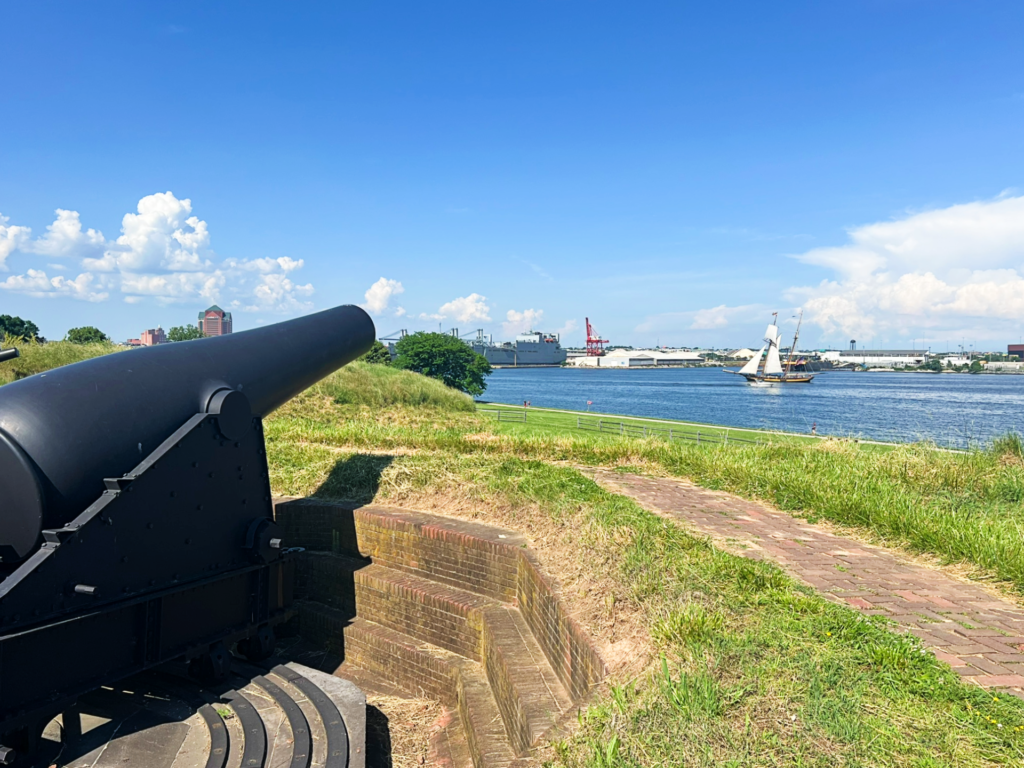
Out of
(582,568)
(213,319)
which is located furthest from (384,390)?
(213,319)

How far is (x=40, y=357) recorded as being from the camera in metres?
13.5

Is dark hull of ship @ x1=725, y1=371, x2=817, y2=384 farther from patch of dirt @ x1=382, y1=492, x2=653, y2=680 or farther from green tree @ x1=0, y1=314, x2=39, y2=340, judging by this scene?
patch of dirt @ x1=382, y1=492, x2=653, y2=680

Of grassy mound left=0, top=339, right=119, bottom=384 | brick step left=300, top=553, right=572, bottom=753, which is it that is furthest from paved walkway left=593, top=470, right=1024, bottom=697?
grassy mound left=0, top=339, right=119, bottom=384

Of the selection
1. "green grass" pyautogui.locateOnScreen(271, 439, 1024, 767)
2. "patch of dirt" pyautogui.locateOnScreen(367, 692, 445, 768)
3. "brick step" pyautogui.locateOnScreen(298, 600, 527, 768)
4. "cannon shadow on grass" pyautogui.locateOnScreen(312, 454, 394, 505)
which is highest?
"cannon shadow on grass" pyautogui.locateOnScreen(312, 454, 394, 505)

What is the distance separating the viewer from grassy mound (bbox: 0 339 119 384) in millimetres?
12844

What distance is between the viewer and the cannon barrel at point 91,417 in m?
3.23

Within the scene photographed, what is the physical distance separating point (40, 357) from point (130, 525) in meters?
12.4

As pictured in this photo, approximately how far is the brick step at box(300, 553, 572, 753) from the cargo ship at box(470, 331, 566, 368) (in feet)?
475

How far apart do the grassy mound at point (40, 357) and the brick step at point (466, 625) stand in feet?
29.2

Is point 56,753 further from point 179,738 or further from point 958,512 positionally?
point 958,512

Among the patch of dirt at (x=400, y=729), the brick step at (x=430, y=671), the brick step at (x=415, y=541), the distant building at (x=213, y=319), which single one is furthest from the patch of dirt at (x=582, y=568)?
the distant building at (x=213, y=319)

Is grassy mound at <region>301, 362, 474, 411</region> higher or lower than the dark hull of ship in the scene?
higher

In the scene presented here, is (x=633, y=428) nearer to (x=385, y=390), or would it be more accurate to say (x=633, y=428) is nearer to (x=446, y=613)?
(x=385, y=390)

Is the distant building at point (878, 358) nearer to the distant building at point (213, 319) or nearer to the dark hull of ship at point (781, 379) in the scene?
the dark hull of ship at point (781, 379)
